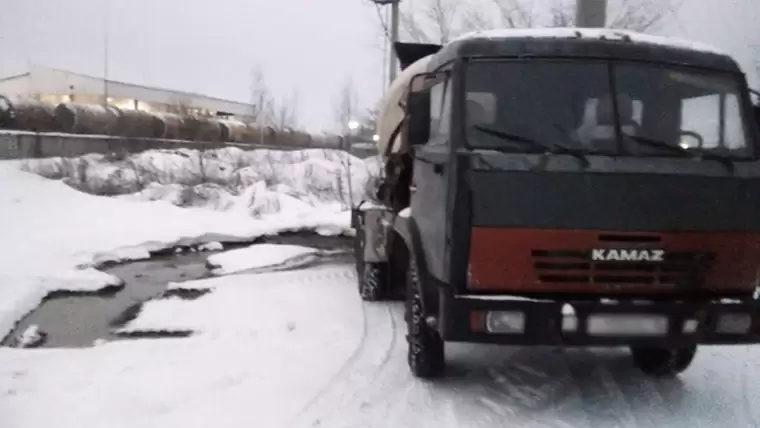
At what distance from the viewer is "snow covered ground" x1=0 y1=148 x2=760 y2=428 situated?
5.26 metres

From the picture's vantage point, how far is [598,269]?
4.93 m

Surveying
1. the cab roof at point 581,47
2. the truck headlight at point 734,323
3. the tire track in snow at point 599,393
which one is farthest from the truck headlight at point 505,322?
the cab roof at point 581,47

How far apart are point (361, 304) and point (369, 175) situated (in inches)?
87.4

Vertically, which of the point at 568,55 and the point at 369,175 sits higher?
the point at 568,55

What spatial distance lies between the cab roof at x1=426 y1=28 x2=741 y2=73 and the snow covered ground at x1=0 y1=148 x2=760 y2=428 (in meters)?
2.60

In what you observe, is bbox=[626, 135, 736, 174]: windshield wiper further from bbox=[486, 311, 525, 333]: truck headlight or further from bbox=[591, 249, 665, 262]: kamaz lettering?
bbox=[486, 311, 525, 333]: truck headlight

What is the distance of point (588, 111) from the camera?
205 inches

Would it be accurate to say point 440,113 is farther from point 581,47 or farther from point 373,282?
point 373,282

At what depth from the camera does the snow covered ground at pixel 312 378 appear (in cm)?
526

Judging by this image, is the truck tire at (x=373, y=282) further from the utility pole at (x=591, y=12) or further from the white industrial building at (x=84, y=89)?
the white industrial building at (x=84, y=89)

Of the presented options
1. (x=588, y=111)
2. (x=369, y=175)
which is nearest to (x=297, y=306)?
(x=369, y=175)

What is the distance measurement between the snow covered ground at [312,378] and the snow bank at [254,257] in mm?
2064

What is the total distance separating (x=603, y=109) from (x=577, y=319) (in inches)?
58.5

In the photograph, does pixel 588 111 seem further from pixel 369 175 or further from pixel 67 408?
pixel 369 175
